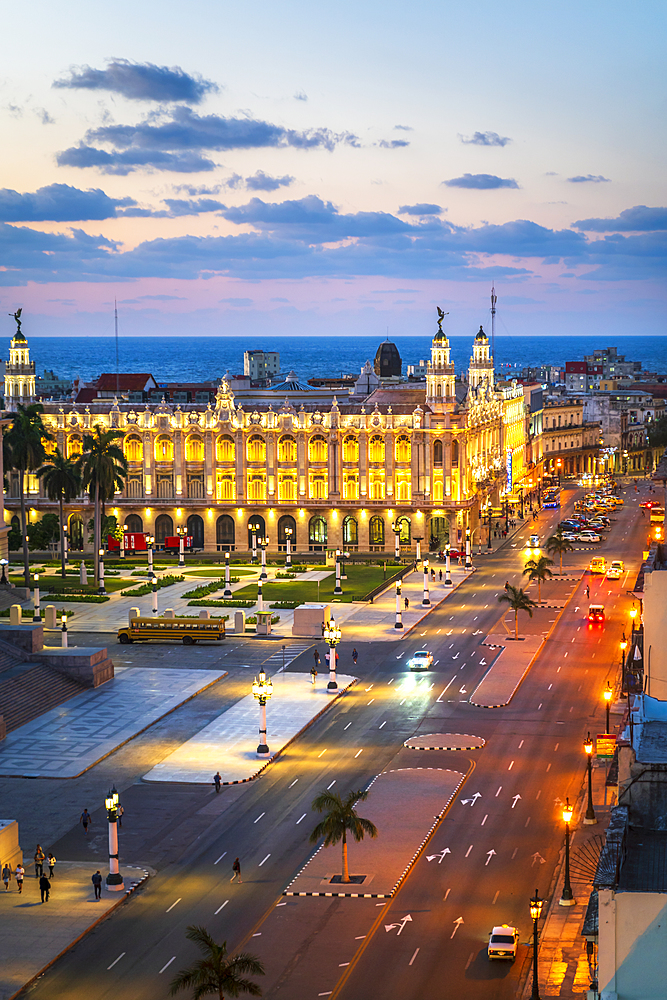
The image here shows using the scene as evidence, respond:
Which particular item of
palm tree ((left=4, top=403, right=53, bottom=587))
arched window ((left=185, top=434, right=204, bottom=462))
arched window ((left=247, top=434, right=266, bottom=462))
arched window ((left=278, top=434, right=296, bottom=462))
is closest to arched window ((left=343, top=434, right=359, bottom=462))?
arched window ((left=278, top=434, right=296, bottom=462))

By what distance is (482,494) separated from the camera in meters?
162

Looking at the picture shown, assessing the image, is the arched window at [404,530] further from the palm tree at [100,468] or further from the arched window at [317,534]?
the palm tree at [100,468]

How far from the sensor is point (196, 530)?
155375 millimetres

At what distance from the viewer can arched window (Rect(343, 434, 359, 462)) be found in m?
154

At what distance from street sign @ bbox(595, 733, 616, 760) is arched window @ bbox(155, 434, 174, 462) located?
91611mm

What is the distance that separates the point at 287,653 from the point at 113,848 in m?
45.2

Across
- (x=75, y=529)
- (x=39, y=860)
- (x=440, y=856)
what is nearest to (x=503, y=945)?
(x=440, y=856)

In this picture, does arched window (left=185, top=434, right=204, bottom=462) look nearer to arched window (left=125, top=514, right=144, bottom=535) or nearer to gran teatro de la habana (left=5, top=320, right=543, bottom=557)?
gran teatro de la habana (left=5, top=320, right=543, bottom=557)

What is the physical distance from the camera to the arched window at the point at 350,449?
15359 cm

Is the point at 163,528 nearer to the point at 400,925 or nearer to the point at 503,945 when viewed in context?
the point at 400,925

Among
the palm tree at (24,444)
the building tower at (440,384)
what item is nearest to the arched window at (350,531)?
the building tower at (440,384)

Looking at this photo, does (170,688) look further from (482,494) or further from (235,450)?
(482,494)

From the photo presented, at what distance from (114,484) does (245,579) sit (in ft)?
53.6

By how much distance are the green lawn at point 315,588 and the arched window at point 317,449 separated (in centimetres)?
1901
